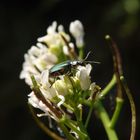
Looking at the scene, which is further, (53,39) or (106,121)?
(53,39)

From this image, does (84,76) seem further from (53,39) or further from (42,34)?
(42,34)

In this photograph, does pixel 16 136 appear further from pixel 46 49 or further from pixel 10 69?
pixel 46 49

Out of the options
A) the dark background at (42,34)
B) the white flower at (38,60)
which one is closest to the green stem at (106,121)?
the white flower at (38,60)

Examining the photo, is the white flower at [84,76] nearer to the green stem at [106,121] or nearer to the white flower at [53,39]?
the green stem at [106,121]

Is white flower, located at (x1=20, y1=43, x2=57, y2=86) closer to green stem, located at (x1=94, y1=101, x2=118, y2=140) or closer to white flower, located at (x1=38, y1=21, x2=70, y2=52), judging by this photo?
white flower, located at (x1=38, y1=21, x2=70, y2=52)

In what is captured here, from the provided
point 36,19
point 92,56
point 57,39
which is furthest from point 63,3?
point 57,39

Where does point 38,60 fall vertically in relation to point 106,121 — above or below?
above

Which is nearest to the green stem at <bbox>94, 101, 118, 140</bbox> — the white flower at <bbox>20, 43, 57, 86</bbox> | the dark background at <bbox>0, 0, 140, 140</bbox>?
the white flower at <bbox>20, 43, 57, 86</bbox>

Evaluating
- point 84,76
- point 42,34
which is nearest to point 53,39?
point 84,76
